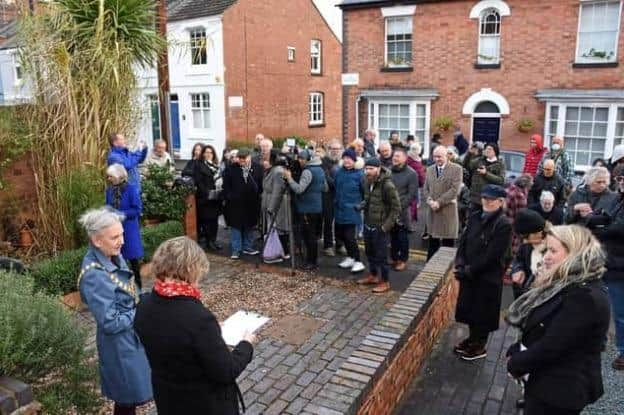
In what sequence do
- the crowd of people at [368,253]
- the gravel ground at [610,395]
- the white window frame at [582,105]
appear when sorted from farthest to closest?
the white window frame at [582,105]
the gravel ground at [610,395]
the crowd of people at [368,253]

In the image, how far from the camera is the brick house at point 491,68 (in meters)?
14.6

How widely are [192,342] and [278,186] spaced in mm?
5360

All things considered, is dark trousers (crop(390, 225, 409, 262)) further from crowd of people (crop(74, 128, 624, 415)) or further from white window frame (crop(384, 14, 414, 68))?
white window frame (crop(384, 14, 414, 68))

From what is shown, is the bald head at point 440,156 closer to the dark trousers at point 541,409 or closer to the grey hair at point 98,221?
the dark trousers at point 541,409

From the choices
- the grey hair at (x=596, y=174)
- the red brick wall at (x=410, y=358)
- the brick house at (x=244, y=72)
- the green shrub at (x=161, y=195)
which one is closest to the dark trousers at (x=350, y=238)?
the red brick wall at (x=410, y=358)

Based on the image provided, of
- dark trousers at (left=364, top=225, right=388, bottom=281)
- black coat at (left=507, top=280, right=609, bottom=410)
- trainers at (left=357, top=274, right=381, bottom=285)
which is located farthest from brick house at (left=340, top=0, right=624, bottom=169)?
black coat at (left=507, top=280, right=609, bottom=410)

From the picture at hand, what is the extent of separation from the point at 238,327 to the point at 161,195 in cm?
587

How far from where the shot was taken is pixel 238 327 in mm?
3102

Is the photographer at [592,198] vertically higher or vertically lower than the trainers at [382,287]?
higher

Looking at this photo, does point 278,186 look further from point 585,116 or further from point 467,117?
point 585,116

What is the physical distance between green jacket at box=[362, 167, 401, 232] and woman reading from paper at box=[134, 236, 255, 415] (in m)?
4.20

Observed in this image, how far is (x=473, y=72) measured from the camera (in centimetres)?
1609

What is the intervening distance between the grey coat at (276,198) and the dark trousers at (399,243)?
1.64 meters

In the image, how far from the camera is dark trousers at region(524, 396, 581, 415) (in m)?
3.00
